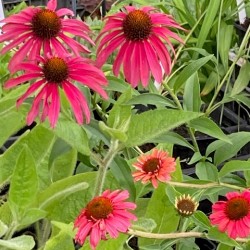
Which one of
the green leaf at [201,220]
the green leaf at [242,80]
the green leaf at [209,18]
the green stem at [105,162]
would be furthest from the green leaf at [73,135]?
the green leaf at [209,18]

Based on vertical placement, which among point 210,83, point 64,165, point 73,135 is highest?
point 73,135

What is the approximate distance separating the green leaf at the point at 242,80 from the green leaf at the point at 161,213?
1.23ft

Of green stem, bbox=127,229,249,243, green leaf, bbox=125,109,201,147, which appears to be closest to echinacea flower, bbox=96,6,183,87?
green leaf, bbox=125,109,201,147

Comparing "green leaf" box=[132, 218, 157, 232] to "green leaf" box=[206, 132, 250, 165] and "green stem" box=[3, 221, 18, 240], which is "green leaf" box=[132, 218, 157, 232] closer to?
"green stem" box=[3, 221, 18, 240]

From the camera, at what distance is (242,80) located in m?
1.11

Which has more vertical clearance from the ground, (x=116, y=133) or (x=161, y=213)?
(x=116, y=133)

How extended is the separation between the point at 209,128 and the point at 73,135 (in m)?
0.20

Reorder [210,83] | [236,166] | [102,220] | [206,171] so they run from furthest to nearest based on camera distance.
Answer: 1. [210,83]
2. [206,171]
3. [236,166]
4. [102,220]

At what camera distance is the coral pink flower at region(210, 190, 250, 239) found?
0.59m

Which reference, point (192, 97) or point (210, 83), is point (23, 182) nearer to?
point (192, 97)

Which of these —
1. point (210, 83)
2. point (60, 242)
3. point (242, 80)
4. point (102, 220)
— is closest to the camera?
point (102, 220)

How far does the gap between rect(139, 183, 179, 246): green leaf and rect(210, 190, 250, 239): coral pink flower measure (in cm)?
12

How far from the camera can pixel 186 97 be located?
92 centimetres

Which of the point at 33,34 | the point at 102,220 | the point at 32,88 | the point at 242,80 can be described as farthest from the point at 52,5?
the point at 242,80
